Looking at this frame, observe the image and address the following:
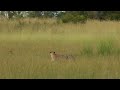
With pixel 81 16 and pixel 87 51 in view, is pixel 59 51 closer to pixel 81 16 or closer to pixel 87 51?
pixel 87 51

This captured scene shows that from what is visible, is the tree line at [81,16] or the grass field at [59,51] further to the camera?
the tree line at [81,16]

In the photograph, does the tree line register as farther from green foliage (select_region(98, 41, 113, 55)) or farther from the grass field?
green foliage (select_region(98, 41, 113, 55))

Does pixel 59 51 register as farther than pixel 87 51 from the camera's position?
Yes

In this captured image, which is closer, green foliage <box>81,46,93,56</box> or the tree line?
green foliage <box>81,46,93,56</box>

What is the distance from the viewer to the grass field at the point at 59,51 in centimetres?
391

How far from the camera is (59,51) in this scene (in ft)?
18.6

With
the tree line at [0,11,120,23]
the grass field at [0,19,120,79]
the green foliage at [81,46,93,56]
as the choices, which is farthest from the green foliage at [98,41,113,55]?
the tree line at [0,11,120,23]

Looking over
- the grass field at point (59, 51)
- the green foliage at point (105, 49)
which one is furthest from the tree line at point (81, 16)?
the green foliage at point (105, 49)

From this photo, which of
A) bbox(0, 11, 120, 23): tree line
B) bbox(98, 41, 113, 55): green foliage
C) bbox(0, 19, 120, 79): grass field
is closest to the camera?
bbox(0, 19, 120, 79): grass field

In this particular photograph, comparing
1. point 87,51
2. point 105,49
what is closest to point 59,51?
point 87,51

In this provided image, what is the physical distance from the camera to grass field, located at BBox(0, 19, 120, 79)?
391 centimetres

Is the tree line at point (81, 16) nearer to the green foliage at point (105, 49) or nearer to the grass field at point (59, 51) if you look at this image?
the grass field at point (59, 51)
